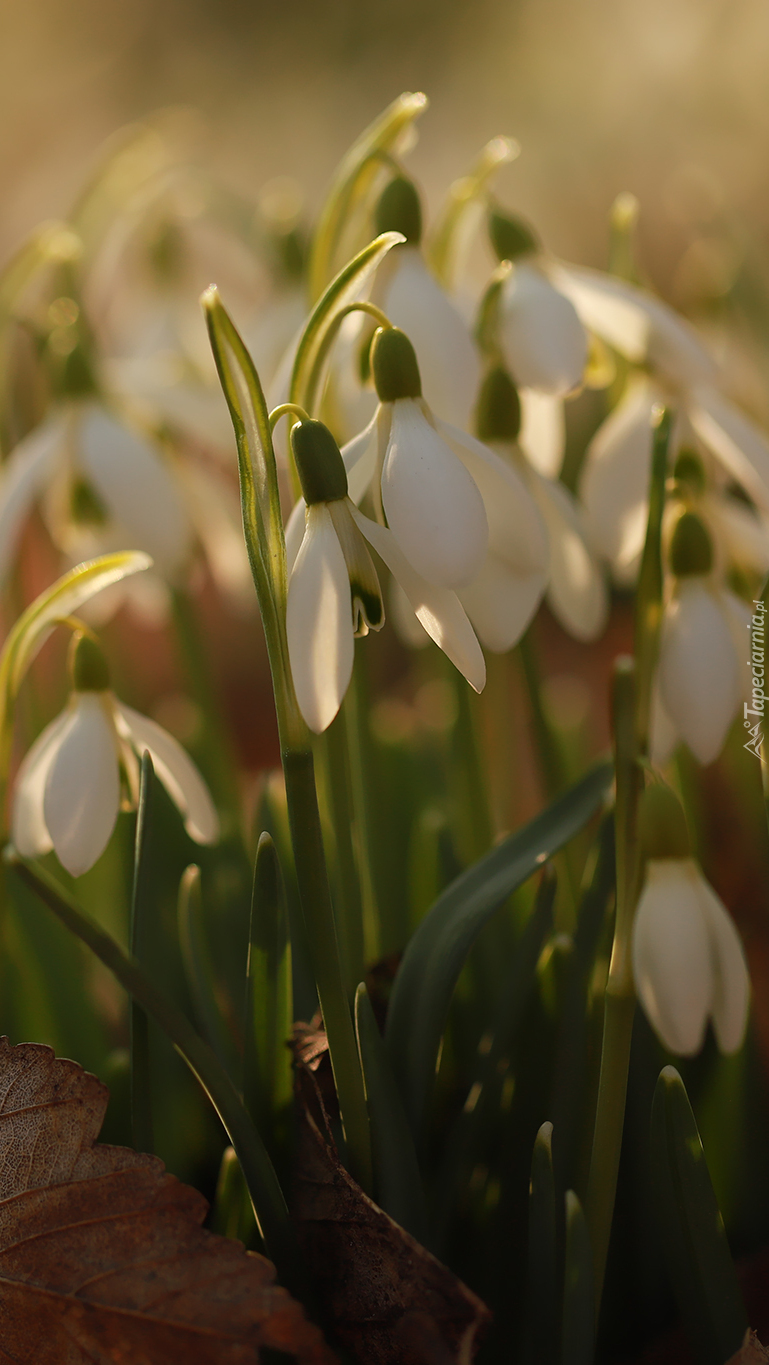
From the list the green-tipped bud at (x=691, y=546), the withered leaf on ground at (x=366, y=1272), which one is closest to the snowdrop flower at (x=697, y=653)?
the green-tipped bud at (x=691, y=546)

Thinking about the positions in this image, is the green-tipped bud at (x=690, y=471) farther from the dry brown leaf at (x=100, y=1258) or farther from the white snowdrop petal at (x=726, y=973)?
the dry brown leaf at (x=100, y=1258)

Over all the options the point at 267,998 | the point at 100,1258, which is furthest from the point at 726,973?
the point at 100,1258

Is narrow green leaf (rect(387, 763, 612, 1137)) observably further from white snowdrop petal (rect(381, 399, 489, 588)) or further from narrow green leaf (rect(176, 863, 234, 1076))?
white snowdrop petal (rect(381, 399, 489, 588))

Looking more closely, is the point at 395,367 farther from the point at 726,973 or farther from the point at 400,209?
the point at 726,973

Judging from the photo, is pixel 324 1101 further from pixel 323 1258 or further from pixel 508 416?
pixel 508 416

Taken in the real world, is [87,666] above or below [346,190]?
below

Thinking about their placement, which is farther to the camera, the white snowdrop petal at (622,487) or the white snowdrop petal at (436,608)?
the white snowdrop petal at (622,487)

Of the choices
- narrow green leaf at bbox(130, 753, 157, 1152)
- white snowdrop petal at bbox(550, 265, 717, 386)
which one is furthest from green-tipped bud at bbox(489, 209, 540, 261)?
narrow green leaf at bbox(130, 753, 157, 1152)
